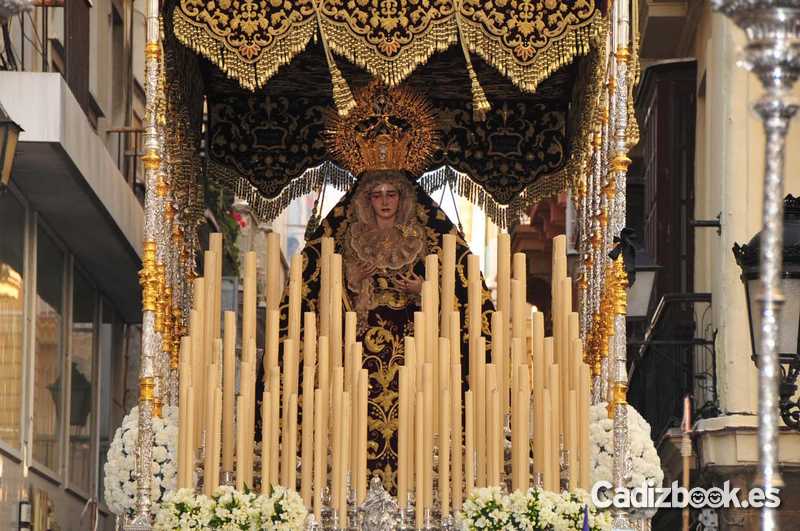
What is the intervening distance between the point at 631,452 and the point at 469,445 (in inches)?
32.0

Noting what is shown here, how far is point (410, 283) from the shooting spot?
11898 mm

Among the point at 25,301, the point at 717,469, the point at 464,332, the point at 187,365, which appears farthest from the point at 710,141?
the point at 187,365

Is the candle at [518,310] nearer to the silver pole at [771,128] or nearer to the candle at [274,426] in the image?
the candle at [274,426]

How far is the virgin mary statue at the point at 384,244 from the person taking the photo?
1176cm

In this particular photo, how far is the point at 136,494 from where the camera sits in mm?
10469

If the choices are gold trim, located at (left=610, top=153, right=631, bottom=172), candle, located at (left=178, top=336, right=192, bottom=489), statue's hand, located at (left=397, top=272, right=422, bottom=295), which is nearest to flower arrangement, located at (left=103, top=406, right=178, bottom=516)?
candle, located at (left=178, top=336, right=192, bottom=489)

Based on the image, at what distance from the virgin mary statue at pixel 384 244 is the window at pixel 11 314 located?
7.07ft

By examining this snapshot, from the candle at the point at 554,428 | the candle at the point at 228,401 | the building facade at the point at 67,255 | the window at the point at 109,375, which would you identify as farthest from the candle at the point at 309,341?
the window at the point at 109,375

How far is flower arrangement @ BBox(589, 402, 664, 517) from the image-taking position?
10516 millimetres

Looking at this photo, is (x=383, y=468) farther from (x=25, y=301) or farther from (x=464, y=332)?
(x=25, y=301)

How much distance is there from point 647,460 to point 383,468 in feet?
4.93

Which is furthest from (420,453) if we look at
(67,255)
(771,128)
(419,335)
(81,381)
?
(81,381)

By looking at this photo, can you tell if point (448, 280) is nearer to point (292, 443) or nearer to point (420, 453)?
point (420, 453)

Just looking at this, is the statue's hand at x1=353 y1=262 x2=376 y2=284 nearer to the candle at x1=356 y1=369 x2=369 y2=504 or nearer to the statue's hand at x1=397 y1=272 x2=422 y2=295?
the statue's hand at x1=397 y1=272 x2=422 y2=295
